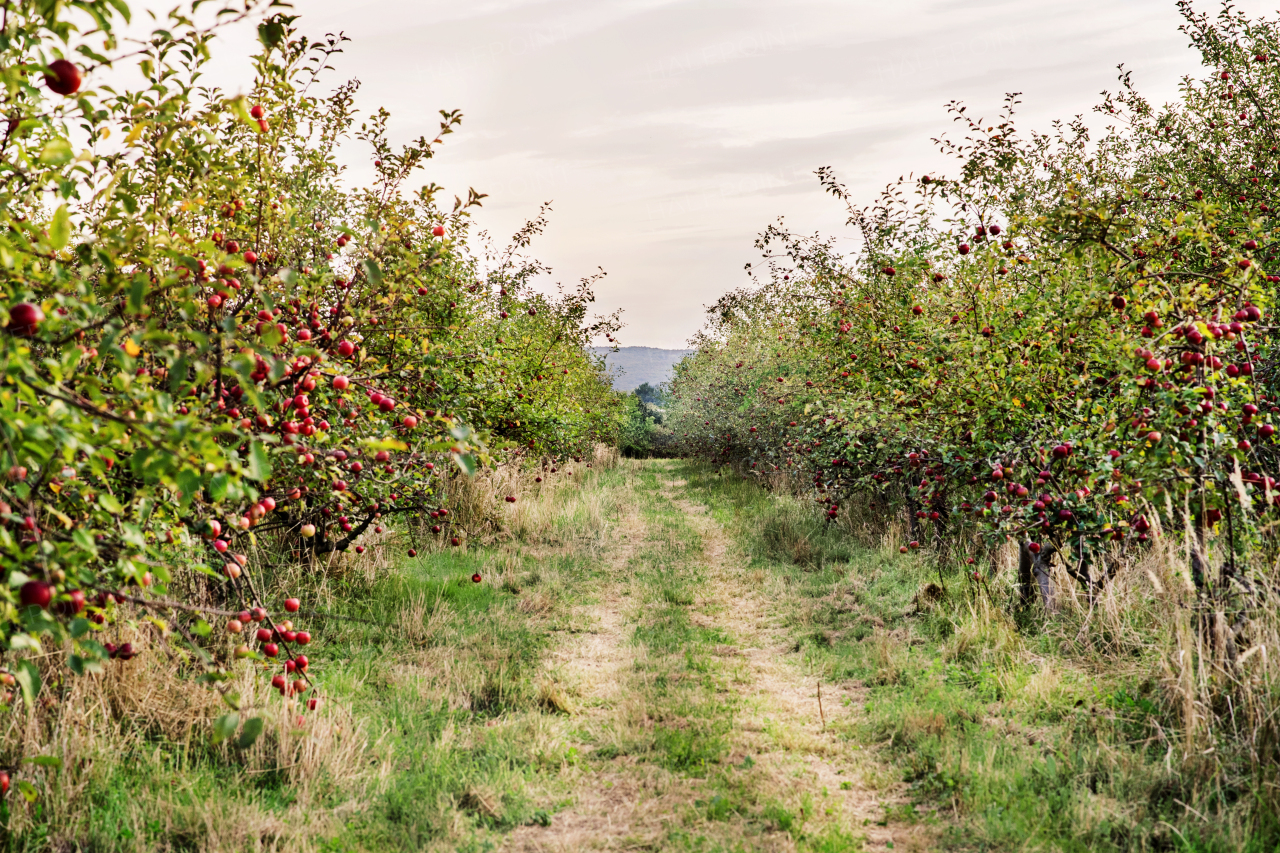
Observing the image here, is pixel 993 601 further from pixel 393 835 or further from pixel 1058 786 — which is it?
pixel 393 835

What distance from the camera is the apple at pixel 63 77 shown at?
2119 mm

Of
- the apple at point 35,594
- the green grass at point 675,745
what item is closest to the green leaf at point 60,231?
the apple at point 35,594

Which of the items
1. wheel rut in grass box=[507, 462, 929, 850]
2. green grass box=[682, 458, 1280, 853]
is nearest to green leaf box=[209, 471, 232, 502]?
wheel rut in grass box=[507, 462, 929, 850]

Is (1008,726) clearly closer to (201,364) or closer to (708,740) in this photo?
(708,740)

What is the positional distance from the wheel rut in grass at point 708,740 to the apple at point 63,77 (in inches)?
125

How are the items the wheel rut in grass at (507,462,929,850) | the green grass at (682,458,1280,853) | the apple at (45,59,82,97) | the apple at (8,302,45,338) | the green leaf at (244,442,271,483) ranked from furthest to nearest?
the wheel rut in grass at (507,462,929,850) → the green grass at (682,458,1280,853) → the apple at (45,59,82,97) → the apple at (8,302,45,338) → the green leaf at (244,442,271,483)

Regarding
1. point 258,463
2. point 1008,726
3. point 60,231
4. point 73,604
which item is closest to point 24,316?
point 60,231

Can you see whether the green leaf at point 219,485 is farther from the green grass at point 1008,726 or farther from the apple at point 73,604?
the green grass at point 1008,726

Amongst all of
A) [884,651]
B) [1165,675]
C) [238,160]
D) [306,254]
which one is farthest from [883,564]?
[238,160]

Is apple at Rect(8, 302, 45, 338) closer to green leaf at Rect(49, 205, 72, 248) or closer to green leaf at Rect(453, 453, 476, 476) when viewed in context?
green leaf at Rect(49, 205, 72, 248)

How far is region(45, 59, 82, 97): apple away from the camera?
212 cm

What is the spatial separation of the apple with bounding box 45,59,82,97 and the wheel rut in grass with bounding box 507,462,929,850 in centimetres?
317

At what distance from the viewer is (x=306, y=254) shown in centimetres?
538

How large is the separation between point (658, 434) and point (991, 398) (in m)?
27.9
